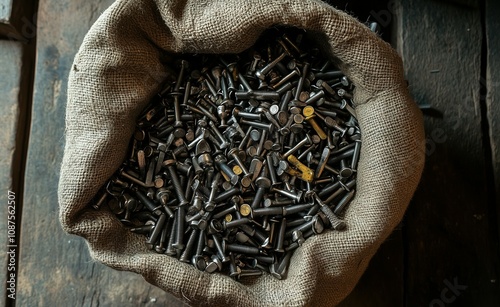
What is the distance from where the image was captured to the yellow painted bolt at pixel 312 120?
117 centimetres

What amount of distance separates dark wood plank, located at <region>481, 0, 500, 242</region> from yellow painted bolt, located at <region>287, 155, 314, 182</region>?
1.72 ft

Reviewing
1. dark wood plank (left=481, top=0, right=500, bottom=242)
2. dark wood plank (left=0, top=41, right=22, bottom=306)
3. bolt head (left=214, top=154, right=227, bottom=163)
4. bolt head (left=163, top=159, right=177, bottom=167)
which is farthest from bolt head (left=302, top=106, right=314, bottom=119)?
dark wood plank (left=0, top=41, right=22, bottom=306)

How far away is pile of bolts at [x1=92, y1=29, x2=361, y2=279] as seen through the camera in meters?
1.14

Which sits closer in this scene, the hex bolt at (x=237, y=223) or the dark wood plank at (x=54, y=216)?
the hex bolt at (x=237, y=223)

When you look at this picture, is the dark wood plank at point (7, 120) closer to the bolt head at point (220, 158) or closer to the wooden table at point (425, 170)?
the wooden table at point (425, 170)

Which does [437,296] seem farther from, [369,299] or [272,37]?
[272,37]

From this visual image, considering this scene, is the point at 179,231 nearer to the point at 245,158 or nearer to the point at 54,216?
the point at 245,158

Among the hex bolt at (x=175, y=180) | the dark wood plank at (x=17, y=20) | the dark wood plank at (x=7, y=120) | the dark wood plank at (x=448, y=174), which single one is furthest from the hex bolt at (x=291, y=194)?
the dark wood plank at (x=17, y=20)

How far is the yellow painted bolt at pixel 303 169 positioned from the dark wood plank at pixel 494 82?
53cm

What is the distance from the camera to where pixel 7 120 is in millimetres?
1339

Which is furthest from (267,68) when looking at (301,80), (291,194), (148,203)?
(148,203)

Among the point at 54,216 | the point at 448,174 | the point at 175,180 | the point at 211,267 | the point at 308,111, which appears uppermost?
the point at 308,111

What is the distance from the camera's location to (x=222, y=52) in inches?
44.6

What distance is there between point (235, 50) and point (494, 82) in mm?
722
